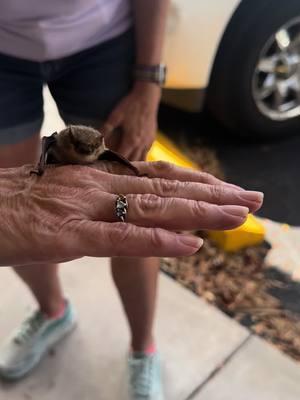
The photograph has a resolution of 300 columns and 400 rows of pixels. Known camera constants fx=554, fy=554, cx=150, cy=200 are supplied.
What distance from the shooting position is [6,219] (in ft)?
4.19

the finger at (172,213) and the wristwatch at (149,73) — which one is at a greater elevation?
the wristwatch at (149,73)

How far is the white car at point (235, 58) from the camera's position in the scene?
288 centimetres

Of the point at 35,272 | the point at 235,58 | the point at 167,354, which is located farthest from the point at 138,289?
the point at 235,58

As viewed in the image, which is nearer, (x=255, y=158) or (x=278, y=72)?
(x=278, y=72)

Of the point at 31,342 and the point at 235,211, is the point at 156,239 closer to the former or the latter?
the point at 235,211

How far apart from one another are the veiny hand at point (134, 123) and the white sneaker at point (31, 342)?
2.84ft

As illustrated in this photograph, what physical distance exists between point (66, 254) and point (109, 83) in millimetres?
724

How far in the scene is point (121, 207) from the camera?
126 centimetres

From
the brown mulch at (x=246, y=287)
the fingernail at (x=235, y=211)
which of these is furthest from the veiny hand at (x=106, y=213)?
the brown mulch at (x=246, y=287)

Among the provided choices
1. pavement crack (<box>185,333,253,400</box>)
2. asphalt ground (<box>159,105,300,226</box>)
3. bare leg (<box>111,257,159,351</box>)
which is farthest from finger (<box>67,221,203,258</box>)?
asphalt ground (<box>159,105,300,226</box>)

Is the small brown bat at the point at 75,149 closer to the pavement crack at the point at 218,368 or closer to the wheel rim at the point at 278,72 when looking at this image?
the pavement crack at the point at 218,368

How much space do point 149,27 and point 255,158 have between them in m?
1.77

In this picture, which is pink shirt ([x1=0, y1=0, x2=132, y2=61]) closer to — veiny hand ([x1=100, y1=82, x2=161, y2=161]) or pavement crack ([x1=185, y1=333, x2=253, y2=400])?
veiny hand ([x1=100, y1=82, x2=161, y2=161])

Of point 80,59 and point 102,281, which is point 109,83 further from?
point 102,281
